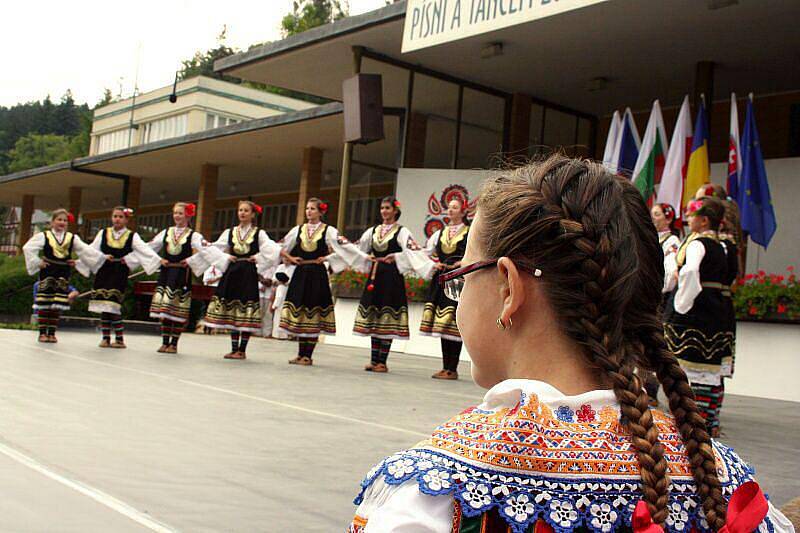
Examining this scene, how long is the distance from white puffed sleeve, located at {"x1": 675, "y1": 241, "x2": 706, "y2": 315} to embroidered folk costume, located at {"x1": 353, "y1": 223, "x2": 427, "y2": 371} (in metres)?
3.90

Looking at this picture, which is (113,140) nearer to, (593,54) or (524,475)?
(593,54)

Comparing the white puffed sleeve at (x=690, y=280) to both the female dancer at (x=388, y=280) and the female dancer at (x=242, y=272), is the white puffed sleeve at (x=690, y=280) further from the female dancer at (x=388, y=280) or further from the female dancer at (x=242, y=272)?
the female dancer at (x=242, y=272)

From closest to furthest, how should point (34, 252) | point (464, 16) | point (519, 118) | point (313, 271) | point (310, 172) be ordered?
point (313, 271) < point (34, 252) < point (464, 16) < point (519, 118) < point (310, 172)

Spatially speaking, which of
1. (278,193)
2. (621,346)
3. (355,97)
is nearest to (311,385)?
(621,346)

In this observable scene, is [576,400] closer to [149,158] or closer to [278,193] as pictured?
[149,158]

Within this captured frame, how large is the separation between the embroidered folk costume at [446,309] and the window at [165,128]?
29.3 metres

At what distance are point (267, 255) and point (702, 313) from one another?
207 inches

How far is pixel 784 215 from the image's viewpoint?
1233 cm

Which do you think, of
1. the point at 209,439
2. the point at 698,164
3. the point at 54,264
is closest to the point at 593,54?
the point at 698,164

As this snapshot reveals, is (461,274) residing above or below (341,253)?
below

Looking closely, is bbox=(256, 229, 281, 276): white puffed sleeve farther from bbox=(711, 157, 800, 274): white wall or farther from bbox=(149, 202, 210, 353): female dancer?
bbox=(711, 157, 800, 274): white wall

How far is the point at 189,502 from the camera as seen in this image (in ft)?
9.50

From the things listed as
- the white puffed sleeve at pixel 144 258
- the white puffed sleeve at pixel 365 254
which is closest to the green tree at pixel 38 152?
the white puffed sleeve at pixel 144 258

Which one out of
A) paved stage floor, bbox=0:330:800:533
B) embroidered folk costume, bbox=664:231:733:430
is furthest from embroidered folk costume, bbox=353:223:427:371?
embroidered folk costume, bbox=664:231:733:430
